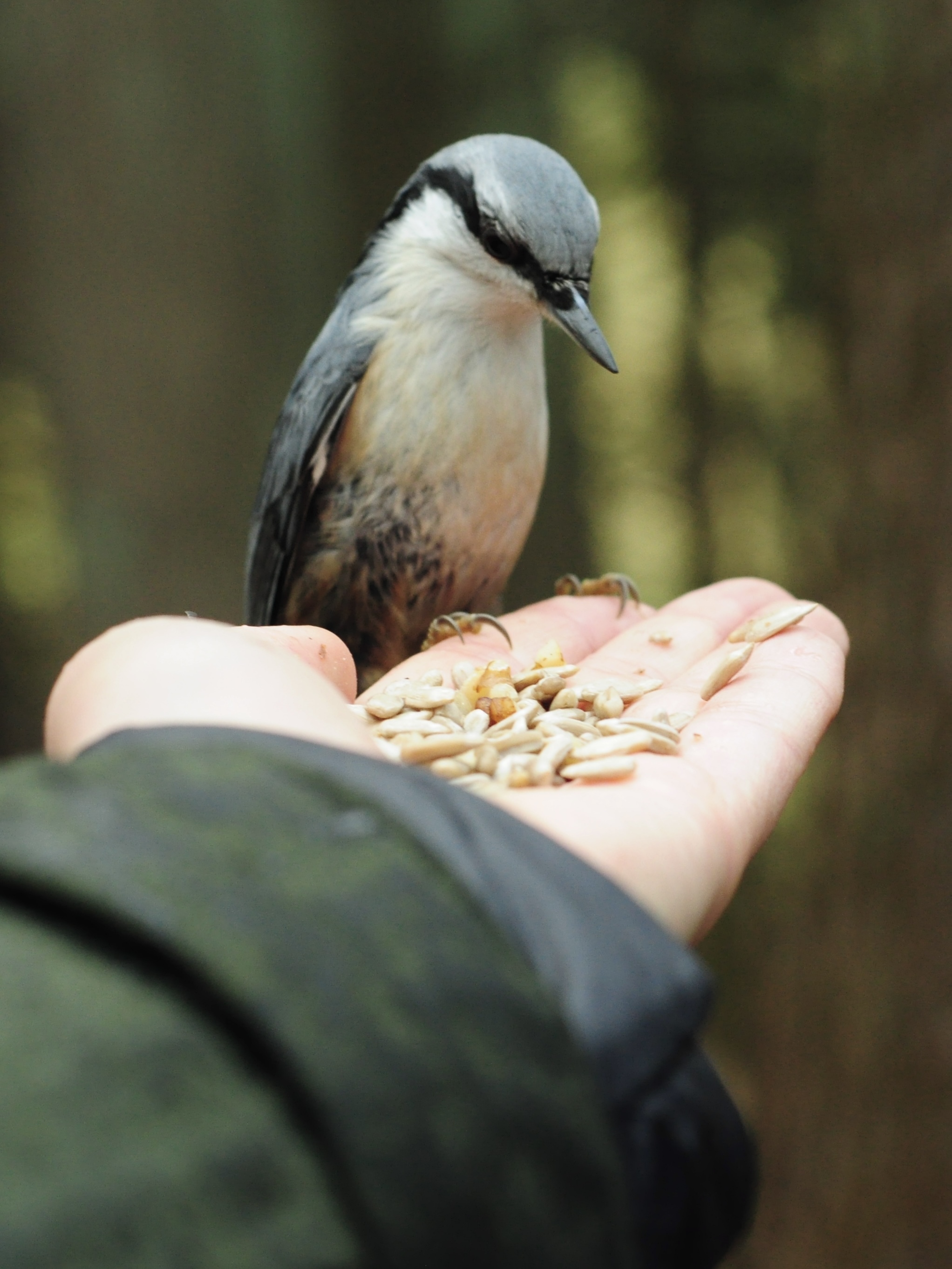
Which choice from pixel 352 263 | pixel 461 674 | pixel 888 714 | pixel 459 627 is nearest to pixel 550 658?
pixel 461 674

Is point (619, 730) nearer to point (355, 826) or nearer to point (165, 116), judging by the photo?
point (355, 826)

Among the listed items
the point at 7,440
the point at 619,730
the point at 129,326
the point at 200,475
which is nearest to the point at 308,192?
the point at 129,326

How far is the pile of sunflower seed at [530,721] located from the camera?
874 millimetres

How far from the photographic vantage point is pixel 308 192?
3145 mm

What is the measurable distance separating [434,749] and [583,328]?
631 mm

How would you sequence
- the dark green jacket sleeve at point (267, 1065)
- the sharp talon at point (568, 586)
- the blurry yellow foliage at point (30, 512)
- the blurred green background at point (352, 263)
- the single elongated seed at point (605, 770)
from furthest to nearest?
the blurry yellow foliage at point (30, 512)
the blurred green background at point (352, 263)
the sharp talon at point (568, 586)
the single elongated seed at point (605, 770)
the dark green jacket sleeve at point (267, 1065)

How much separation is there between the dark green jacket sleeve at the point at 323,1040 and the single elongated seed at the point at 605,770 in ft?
0.87

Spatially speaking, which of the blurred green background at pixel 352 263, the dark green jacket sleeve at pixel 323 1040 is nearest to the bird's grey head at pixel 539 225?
the dark green jacket sleeve at pixel 323 1040

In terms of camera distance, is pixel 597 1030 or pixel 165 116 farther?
pixel 165 116

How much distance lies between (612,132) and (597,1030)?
9.33 ft

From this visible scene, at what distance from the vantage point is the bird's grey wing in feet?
Result: 5.00

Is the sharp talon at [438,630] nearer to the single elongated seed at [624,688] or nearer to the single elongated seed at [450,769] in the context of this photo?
the single elongated seed at [624,688]

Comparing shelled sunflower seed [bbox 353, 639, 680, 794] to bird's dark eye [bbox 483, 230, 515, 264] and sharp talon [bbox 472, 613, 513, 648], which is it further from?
bird's dark eye [bbox 483, 230, 515, 264]

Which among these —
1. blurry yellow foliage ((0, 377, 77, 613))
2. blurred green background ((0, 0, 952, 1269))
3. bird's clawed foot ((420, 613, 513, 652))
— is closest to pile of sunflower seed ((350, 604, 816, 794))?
bird's clawed foot ((420, 613, 513, 652))
